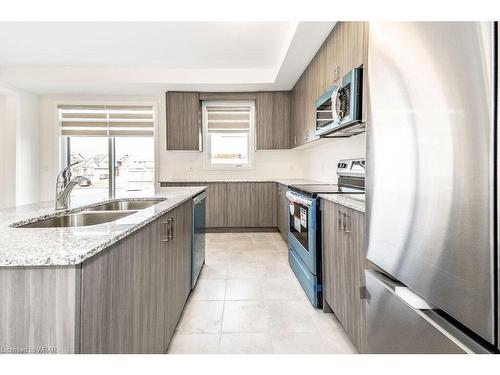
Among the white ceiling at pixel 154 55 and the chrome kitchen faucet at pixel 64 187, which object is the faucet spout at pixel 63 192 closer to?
the chrome kitchen faucet at pixel 64 187

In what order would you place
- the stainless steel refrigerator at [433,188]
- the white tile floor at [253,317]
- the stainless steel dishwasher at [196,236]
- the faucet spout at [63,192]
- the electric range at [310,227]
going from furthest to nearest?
the stainless steel dishwasher at [196,236] < the electric range at [310,227] < the white tile floor at [253,317] < the faucet spout at [63,192] < the stainless steel refrigerator at [433,188]

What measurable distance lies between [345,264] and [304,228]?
76cm

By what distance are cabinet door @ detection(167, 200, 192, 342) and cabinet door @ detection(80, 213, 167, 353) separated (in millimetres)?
130

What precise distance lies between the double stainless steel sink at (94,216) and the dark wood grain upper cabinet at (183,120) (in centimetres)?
286

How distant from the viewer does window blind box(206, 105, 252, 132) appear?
17.4 ft

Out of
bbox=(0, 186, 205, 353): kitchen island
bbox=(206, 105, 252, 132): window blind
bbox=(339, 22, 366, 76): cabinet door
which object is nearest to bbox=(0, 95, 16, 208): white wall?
bbox=(206, 105, 252, 132): window blind

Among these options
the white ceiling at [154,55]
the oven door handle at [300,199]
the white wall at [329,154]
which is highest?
the white ceiling at [154,55]

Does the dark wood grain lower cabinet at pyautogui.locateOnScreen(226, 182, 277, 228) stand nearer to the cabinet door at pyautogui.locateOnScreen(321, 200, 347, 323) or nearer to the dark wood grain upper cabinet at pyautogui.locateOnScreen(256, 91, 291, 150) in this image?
the dark wood grain upper cabinet at pyautogui.locateOnScreen(256, 91, 291, 150)

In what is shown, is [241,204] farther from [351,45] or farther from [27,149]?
[27,149]

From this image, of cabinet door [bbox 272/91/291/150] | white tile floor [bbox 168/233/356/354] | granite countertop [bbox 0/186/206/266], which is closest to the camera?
granite countertop [bbox 0/186/206/266]

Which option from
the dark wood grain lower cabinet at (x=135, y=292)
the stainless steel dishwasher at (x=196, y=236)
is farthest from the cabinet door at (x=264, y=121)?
the dark wood grain lower cabinet at (x=135, y=292)

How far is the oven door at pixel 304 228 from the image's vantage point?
224 cm

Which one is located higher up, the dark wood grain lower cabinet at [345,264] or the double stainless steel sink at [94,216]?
the double stainless steel sink at [94,216]

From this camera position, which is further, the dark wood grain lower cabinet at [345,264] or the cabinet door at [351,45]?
the cabinet door at [351,45]
